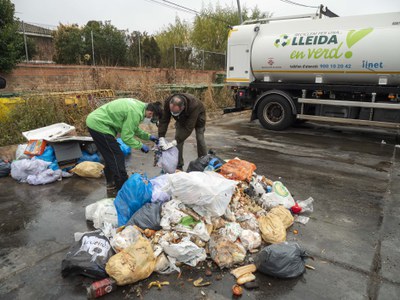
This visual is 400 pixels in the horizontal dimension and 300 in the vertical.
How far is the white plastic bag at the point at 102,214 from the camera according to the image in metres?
3.44

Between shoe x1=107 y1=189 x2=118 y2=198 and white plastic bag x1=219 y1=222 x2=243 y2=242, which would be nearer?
white plastic bag x1=219 y1=222 x2=243 y2=242

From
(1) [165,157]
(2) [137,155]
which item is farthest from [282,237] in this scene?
(2) [137,155]

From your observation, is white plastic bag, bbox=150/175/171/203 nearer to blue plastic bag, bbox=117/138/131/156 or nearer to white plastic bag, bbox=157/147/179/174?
white plastic bag, bbox=157/147/179/174

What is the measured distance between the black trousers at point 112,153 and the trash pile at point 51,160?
1.00 meters

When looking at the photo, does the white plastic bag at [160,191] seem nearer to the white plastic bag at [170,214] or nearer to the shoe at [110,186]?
the white plastic bag at [170,214]

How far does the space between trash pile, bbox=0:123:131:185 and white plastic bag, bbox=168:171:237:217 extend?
2.29 metres

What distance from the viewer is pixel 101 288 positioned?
247 centimetres

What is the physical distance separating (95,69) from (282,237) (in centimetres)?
900

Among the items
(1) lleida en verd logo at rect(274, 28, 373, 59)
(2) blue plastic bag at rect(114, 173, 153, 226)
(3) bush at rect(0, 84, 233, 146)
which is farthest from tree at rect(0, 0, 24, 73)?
(2) blue plastic bag at rect(114, 173, 153, 226)

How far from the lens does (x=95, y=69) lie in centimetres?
1034

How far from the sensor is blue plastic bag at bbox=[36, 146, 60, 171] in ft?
16.8

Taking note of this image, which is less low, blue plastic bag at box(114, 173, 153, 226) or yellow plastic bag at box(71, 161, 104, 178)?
blue plastic bag at box(114, 173, 153, 226)

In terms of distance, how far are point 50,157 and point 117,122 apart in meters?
1.82

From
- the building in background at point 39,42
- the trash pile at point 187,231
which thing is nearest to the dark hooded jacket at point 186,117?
the trash pile at point 187,231
